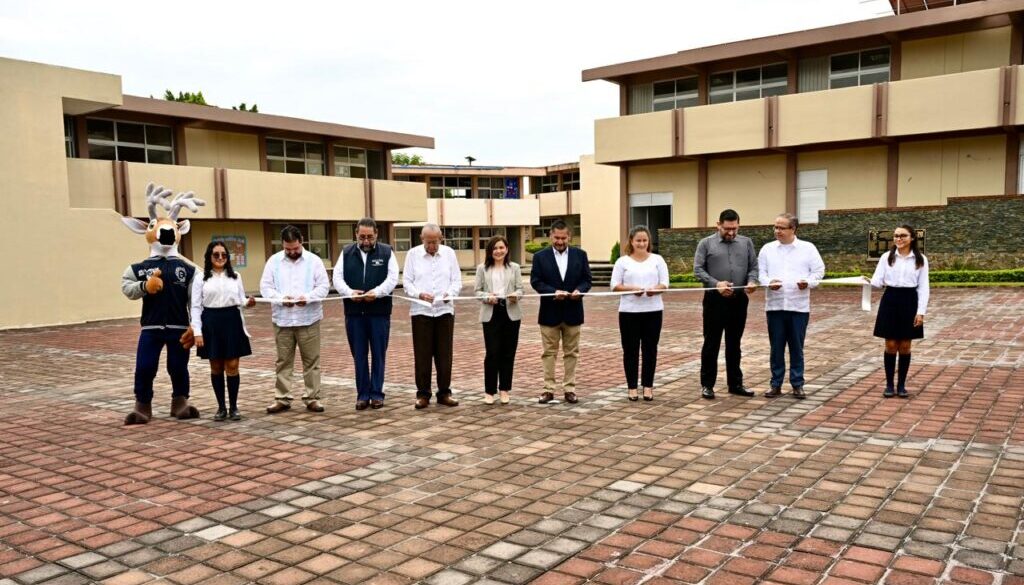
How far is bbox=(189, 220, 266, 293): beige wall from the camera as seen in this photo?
2688cm

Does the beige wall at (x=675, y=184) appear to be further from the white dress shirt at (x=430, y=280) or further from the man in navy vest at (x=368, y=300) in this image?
the man in navy vest at (x=368, y=300)

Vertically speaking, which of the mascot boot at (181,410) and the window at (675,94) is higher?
the window at (675,94)

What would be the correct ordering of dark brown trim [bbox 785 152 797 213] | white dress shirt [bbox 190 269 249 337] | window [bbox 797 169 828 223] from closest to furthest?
white dress shirt [bbox 190 269 249 337] → window [bbox 797 169 828 223] → dark brown trim [bbox 785 152 797 213]

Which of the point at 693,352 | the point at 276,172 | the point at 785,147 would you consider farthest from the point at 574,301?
the point at 276,172

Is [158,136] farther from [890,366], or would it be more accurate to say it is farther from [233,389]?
[890,366]

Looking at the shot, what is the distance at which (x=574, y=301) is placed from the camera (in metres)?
7.75

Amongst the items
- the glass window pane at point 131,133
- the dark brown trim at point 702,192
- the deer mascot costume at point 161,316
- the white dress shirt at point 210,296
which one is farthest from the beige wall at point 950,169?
the glass window pane at point 131,133

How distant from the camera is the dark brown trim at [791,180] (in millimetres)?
25344

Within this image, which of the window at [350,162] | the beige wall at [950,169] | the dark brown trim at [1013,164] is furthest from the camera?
the window at [350,162]

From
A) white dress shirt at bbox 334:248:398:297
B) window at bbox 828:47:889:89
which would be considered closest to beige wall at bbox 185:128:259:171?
window at bbox 828:47:889:89

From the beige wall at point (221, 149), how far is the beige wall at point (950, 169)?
21.6m

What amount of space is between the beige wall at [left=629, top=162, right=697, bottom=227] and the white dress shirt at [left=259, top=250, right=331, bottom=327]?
21696mm

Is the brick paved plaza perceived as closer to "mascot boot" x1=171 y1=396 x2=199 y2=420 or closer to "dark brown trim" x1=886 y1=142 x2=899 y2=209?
"mascot boot" x1=171 y1=396 x2=199 y2=420

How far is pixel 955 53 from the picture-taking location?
22625 millimetres
